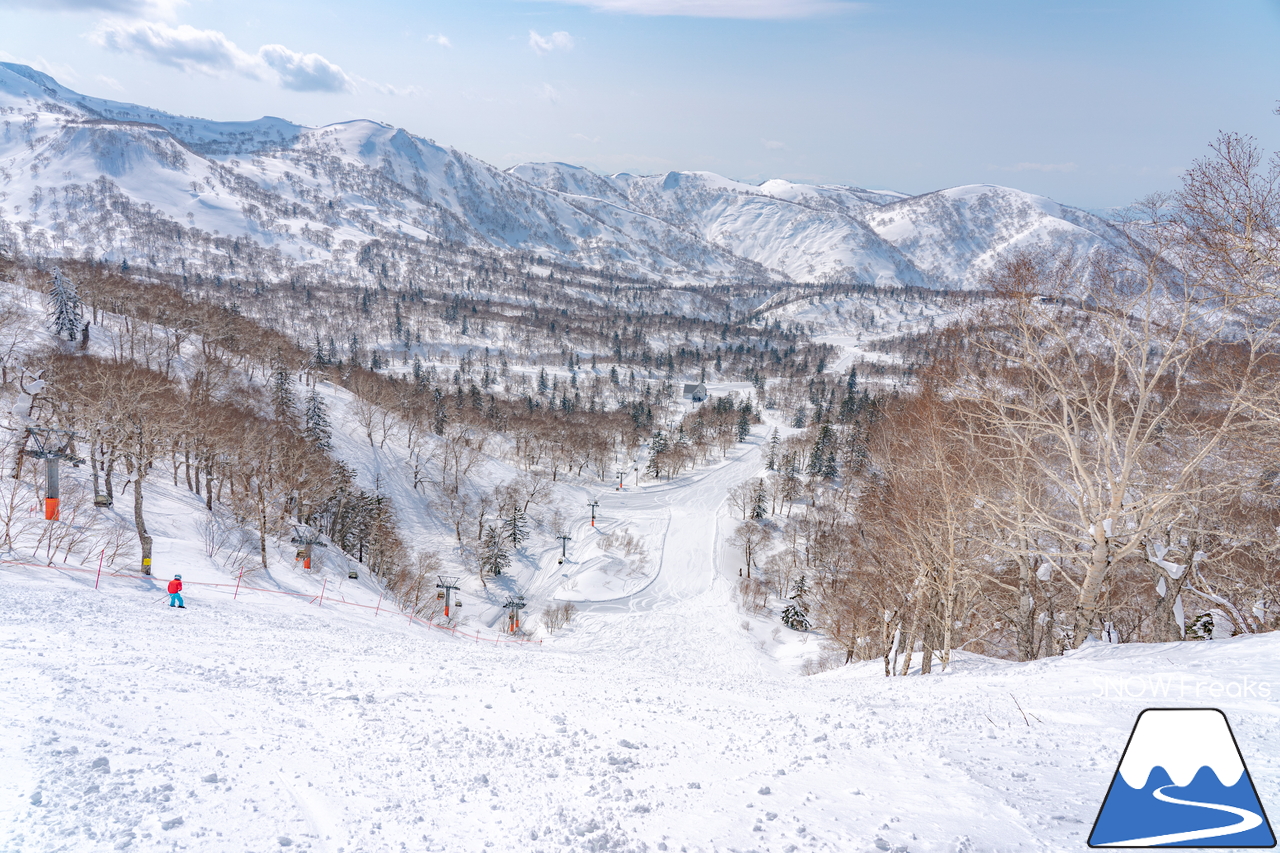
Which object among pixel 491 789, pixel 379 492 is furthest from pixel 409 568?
pixel 491 789

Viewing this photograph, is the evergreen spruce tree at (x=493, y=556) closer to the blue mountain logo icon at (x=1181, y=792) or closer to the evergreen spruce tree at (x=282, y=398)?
→ the evergreen spruce tree at (x=282, y=398)

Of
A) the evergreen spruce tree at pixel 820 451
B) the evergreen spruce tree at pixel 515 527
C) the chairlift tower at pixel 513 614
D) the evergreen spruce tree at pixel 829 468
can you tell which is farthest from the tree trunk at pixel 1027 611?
the evergreen spruce tree at pixel 829 468

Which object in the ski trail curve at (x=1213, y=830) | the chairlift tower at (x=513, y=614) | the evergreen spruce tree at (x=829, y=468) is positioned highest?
the ski trail curve at (x=1213, y=830)

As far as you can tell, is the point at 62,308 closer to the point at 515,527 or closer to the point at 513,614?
the point at 515,527

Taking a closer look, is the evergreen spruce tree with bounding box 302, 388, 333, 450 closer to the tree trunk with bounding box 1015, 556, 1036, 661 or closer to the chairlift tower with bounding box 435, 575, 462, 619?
the chairlift tower with bounding box 435, 575, 462, 619

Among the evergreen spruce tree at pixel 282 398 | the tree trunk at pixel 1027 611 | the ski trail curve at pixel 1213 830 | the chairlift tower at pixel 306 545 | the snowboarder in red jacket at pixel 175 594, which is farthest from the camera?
the evergreen spruce tree at pixel 282 398

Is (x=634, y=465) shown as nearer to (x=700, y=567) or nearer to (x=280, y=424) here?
(x=700, y=567)

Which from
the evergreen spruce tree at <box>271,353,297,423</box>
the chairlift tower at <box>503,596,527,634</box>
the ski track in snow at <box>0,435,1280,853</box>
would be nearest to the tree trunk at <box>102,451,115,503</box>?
the ski track in snow at <box>0,435,1280,853</box>
